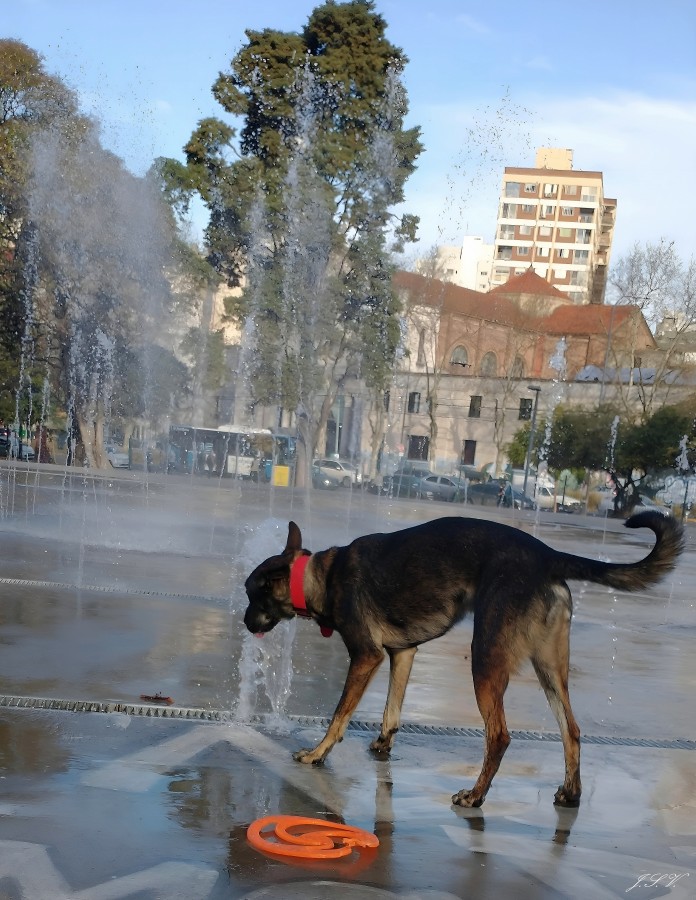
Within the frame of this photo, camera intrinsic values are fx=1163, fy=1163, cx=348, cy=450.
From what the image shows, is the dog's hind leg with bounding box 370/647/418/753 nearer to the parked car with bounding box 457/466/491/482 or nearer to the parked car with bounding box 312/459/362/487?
the parked car with bounding box 312/459/362/487

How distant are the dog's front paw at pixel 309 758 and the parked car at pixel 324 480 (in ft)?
133

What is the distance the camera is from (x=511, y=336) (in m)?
70.2

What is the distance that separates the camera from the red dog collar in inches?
226

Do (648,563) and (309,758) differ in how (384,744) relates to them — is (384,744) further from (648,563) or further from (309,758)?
(648,563)

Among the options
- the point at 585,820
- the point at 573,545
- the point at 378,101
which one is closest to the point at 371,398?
the point at 378,101

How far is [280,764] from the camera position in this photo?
17.7 ft

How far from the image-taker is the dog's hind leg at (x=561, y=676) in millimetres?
5137

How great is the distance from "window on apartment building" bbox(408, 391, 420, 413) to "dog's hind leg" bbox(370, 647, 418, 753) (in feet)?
207

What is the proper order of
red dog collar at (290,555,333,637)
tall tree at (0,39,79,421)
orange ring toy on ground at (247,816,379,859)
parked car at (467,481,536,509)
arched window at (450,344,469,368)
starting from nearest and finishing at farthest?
orange ring toy on ground at (247,816,379,859)
red dog collar at (290,555,333,637)
tall tree at (0,39,79,421)
parked car at (467,481,536,509)
arched window at (450,344,469,368)

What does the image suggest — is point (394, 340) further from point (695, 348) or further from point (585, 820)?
point (585, 820)

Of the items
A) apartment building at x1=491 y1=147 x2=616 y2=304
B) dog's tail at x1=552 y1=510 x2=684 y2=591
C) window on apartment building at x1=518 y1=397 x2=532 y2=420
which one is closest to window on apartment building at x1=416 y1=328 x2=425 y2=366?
window on apartment building at x1=518 y1=397 x2=532 y2=420

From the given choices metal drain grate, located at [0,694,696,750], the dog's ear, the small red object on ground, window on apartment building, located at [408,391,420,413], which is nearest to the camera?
the dog's ear

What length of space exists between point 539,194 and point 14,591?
117554 millimetres

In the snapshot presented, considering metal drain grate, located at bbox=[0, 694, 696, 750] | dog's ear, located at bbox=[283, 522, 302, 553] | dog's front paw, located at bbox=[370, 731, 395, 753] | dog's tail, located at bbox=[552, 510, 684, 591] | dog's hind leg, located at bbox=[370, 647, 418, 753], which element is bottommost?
metal drain grate, located at bbox=[0, 694, 696, 750]
